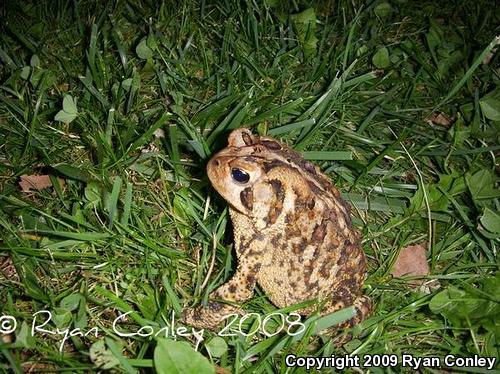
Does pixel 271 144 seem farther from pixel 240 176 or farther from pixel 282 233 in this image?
pixel 282 233

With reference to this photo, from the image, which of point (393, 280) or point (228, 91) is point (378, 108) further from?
point (393, 280)

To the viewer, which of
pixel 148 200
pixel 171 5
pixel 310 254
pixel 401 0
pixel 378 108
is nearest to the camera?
pixel 310 254

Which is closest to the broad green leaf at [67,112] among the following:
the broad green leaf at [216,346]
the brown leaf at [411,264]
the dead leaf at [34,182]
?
the dead leaf at [34,182]

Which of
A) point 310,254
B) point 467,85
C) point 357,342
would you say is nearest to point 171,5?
point 467,85

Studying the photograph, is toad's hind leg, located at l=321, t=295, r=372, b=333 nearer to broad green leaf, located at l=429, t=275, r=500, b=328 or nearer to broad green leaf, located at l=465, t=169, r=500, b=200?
broad green leaf, located at l=429, t=275, r=500, b=328

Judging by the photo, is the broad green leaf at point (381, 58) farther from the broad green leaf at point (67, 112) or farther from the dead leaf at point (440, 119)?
the broad green leaf at point (67, 112)
